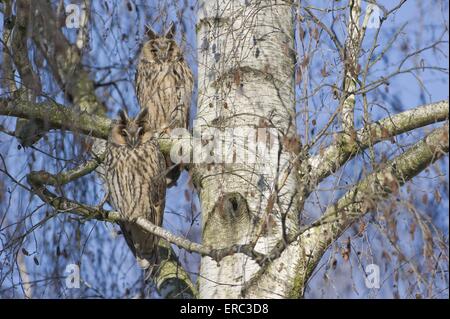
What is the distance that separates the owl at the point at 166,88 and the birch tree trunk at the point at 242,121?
128 cm

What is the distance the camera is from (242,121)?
3438 millimetres

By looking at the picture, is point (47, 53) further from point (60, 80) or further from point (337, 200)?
point (337, 200)

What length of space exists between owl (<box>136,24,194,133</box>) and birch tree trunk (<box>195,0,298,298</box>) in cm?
128

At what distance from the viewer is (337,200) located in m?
2.76

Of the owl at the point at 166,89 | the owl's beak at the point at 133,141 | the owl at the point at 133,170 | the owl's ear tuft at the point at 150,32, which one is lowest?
the owl at the point at 133,170

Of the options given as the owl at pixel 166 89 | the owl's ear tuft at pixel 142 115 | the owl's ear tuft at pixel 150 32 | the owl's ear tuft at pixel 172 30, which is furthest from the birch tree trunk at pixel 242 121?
the owl at pixel 166 89

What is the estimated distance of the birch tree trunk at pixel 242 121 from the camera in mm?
3127

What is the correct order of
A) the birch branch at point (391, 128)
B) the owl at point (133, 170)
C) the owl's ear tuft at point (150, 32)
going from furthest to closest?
the owl at point (133, 170), the owl's ear tuft at point (150, 32), the birch branch at point (391, 128)

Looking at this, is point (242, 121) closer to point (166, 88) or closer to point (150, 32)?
point (150, 32)

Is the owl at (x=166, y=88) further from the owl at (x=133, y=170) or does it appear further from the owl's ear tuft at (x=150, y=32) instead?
the owl's ear tuft at (x=150, y=32)

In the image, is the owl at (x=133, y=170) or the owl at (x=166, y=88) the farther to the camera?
the owl at (x=166, y=88)

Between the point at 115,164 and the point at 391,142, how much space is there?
2248 mm

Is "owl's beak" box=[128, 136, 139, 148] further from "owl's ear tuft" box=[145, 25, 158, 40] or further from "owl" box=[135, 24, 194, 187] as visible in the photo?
"owl's ear tuft" box=[145, 25, 158, 40]
